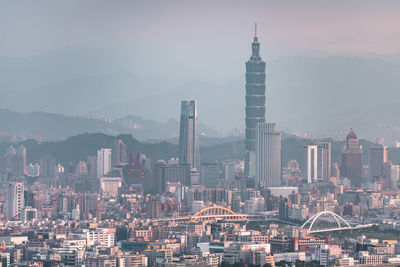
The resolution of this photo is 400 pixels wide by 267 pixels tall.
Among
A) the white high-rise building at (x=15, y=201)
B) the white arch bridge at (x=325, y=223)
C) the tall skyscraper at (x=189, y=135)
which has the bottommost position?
the white arch bridge at (x=325, y=223)

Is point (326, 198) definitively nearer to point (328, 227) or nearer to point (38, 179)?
point (328, 227)

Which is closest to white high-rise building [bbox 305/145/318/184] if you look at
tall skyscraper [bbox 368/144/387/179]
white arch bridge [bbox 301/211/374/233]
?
tall skyscraper [bbox 368/144/387/179]

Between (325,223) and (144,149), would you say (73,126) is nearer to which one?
(144,149)

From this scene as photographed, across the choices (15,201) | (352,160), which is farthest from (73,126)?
(15,201)

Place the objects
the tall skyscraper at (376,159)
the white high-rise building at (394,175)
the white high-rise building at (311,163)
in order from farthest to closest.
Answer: the tall skyscraper at (376,159), the white high-rise building at (311,163), the white high-rise building at (394,175)

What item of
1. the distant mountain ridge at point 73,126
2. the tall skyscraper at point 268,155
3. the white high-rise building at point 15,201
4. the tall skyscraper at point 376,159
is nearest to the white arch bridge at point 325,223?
the white high-rise building at point 15,201

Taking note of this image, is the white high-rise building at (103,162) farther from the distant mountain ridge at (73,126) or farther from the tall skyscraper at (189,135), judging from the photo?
the distant mountain ridge at (73,126)

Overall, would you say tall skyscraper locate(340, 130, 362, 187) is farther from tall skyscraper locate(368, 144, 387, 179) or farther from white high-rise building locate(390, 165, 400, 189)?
white high-rise building locate(390, 165, 400, 189)
